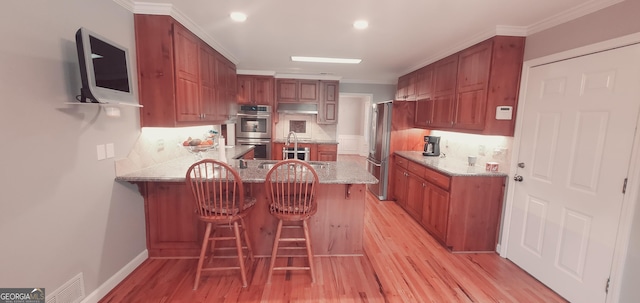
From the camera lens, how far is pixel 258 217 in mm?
2518

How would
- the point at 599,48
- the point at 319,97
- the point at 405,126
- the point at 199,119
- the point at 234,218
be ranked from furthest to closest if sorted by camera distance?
the point at 319,97 < the point at 405,126 < the point at 199,119 < the point at 234,218 < the point at 599,48

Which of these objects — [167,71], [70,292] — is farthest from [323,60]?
[70,292]

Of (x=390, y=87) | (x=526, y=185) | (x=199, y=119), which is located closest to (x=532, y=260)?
(x=526, y=185)

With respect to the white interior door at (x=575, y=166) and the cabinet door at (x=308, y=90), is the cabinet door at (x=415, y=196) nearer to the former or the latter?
the white interior door at (x=575, y=166)

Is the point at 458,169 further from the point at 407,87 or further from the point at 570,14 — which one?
the point at 407,87

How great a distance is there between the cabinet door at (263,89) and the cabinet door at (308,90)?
0.65m

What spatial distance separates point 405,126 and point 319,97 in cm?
203

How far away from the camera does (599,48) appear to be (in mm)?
1870

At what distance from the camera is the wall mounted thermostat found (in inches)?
101

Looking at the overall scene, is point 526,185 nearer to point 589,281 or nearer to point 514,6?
point 589,281

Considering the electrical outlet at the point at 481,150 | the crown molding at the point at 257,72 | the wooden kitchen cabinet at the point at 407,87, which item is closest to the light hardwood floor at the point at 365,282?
the electrical outlet at the point at 481,150

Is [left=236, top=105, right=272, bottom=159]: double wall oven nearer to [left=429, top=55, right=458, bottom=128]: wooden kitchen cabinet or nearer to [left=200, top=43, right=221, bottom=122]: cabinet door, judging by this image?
[left=200, top=43, right=221, bottom=122]: cabinet door

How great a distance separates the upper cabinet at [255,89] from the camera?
512 centimetres

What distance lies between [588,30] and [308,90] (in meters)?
4.20
